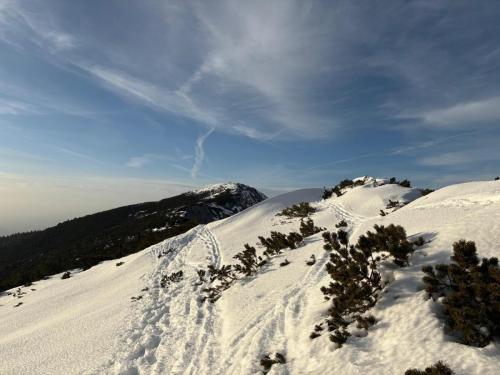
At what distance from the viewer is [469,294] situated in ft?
18.5

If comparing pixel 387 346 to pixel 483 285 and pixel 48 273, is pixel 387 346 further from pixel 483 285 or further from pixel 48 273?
pixel 48 273

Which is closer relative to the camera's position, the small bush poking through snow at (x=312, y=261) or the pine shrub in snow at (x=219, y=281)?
the small bush poking through snow at (x=312, y=261)

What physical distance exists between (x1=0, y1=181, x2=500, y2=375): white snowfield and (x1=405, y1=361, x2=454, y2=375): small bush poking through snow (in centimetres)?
23

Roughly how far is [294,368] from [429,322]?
8.57 feet

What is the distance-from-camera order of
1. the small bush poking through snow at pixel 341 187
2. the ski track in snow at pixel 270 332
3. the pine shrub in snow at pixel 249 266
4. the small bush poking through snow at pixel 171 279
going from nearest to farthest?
1. the ski track in snow at pixel 270 332
2. the pine shrub in snow at pixel 249 266
3. the small bush poking through snow at pixel 171 279
4. the small bush poking through snow at pixel 341 187

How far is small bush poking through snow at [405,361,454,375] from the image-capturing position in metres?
4.62

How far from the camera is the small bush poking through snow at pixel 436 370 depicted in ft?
15.2

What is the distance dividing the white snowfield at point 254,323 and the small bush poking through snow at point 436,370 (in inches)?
9.0

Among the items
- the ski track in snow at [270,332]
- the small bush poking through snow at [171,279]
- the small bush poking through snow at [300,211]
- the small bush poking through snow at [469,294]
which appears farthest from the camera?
the small bush poking through snow at [300,211]

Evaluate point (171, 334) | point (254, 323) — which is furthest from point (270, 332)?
point (171, 334)

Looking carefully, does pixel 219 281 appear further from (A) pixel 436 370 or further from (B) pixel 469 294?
(A) pixel 436 370

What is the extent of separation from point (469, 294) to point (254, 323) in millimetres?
5385

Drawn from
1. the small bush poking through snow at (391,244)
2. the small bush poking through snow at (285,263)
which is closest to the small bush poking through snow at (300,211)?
the small bush poking through snow at (285,263)

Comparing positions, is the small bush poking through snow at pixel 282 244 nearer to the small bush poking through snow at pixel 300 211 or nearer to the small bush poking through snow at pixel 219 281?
the small bush poking through snow at pixel 219 281
